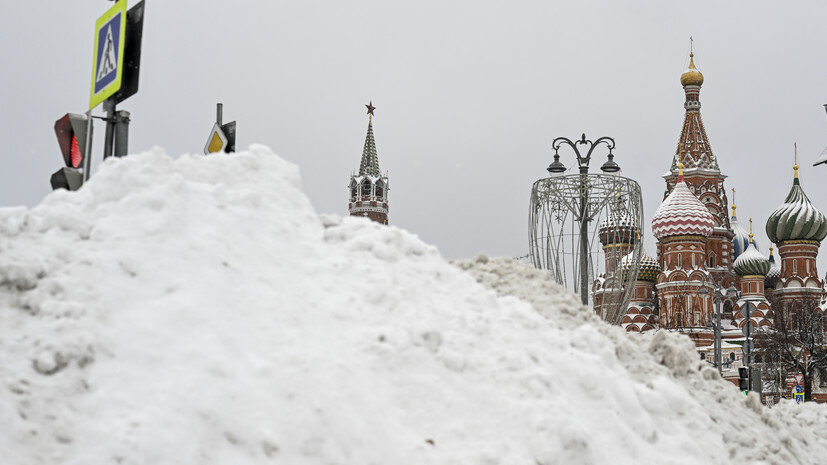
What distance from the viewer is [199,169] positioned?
5.46 m

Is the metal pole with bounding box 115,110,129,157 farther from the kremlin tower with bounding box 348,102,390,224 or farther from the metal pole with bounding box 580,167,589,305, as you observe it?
the kremlin tower with bounding box 348,102,390,224

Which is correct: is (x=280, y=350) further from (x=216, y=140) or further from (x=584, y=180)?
(x=584, y=180)

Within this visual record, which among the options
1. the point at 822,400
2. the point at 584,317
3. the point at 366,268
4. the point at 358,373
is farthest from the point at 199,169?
the point at 822,400

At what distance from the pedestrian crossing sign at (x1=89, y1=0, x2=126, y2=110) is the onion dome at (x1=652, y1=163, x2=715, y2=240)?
2108 inches

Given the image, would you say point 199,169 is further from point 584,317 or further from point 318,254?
point 584,317

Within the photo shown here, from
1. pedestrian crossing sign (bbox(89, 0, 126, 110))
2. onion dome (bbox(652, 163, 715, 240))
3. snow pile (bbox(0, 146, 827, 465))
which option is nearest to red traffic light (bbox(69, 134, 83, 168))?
pedestrian crossing sign (bbox(89, 0, 126, 110))

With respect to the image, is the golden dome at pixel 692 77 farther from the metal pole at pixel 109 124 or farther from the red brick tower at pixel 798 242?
the metal pole at pixel 109 124

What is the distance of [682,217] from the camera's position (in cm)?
5756

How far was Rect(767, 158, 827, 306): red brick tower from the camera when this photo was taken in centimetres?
6053

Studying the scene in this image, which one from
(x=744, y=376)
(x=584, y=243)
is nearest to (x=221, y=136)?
(x=584, y=243)

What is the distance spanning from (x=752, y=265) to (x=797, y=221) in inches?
161

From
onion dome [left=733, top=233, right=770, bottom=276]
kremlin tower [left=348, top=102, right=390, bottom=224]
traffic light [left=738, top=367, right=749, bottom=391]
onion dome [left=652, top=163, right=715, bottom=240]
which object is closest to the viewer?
traffic light [left=738, top=367, right=749, bottom=391]

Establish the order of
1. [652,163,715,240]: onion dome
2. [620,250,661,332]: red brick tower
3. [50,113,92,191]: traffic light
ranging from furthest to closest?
[620,250,661,332]: red brick tower, [652,163,715,240]: onion dome, [50,113,92,191]: traffic light

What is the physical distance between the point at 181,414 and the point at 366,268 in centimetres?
164
